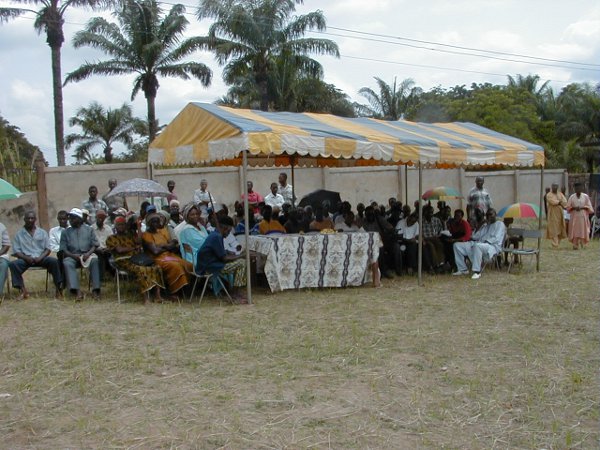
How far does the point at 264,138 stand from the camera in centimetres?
848

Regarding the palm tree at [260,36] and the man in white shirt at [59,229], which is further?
the palm tree at [260,36]

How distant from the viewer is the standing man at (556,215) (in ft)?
51.5

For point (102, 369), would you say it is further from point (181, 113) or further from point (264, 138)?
point (181, 113)

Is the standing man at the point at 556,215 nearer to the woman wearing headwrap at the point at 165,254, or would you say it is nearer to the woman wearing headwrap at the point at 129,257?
the woman wearing headwrap at the point at 165,254

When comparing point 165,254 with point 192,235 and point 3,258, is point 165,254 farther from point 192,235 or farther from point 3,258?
point 3,258

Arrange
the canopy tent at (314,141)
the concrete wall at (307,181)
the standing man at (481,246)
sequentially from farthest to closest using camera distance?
the concrete wall at (307,181)
the standing man at (481,246)
the canopy tent at (314,141)

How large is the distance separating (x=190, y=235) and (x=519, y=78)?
3644 centimetres

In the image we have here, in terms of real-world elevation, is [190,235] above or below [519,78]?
below

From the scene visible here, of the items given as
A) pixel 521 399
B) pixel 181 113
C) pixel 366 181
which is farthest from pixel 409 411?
pixel 366 181

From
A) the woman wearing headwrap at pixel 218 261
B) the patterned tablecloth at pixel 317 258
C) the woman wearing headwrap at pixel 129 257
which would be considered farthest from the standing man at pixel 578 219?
the woman wearing headwrap at pixel 129 257

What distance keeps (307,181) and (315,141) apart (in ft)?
37.1

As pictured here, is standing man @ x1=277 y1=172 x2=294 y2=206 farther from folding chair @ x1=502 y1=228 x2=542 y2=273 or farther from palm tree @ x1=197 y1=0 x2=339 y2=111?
palm tree @ x1=197 y1=0 x2=339 y2=111

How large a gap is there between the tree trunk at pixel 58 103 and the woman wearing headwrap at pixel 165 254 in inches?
594

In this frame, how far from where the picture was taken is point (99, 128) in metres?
33.8
